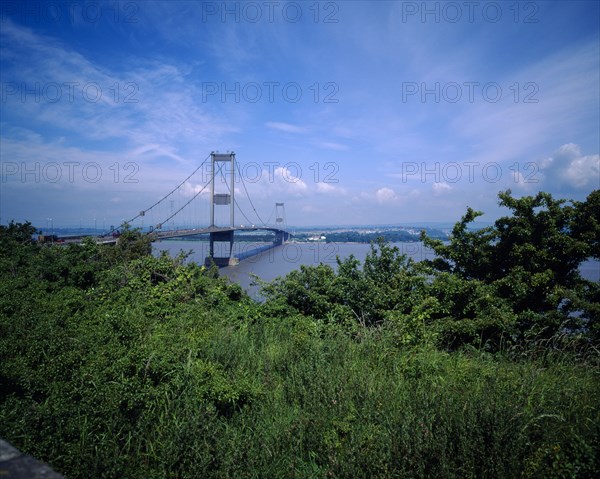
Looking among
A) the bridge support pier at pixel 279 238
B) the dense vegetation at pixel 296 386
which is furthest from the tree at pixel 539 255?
Result: the bridge support pier at pixel 279 238

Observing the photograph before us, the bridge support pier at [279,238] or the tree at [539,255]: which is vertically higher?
the tree at [539,255]

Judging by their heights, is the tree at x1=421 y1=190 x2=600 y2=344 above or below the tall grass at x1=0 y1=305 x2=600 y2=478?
above

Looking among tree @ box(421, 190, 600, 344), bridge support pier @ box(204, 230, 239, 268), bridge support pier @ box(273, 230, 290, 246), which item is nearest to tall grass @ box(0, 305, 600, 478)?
tree @ box(421, 190, 600, 344)

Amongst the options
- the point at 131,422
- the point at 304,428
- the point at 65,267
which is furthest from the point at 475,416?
the point at 65,267

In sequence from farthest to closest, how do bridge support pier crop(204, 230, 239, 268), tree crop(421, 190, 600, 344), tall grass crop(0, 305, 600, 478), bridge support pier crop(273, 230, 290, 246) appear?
bridge support pier crop(273, 230, 290, 246) < bridge support pier crop(204, 230, 239, 268) < tree crop(421, 190, 600, 344) < tall grass crop(0, 305, 600, 478)

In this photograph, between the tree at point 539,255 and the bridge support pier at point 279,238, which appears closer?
the tree at point 539,255

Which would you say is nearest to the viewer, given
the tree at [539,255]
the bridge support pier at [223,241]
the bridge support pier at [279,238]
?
the tree at [539,255]

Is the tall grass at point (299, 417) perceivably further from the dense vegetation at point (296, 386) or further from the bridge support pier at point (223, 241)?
the bridge support pier at point (223, 241)

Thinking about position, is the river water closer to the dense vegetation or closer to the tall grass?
the dense vegetation

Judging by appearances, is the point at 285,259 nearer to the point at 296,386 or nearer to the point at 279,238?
the point at 279,238

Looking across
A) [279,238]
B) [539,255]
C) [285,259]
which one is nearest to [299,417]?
[539,255]
